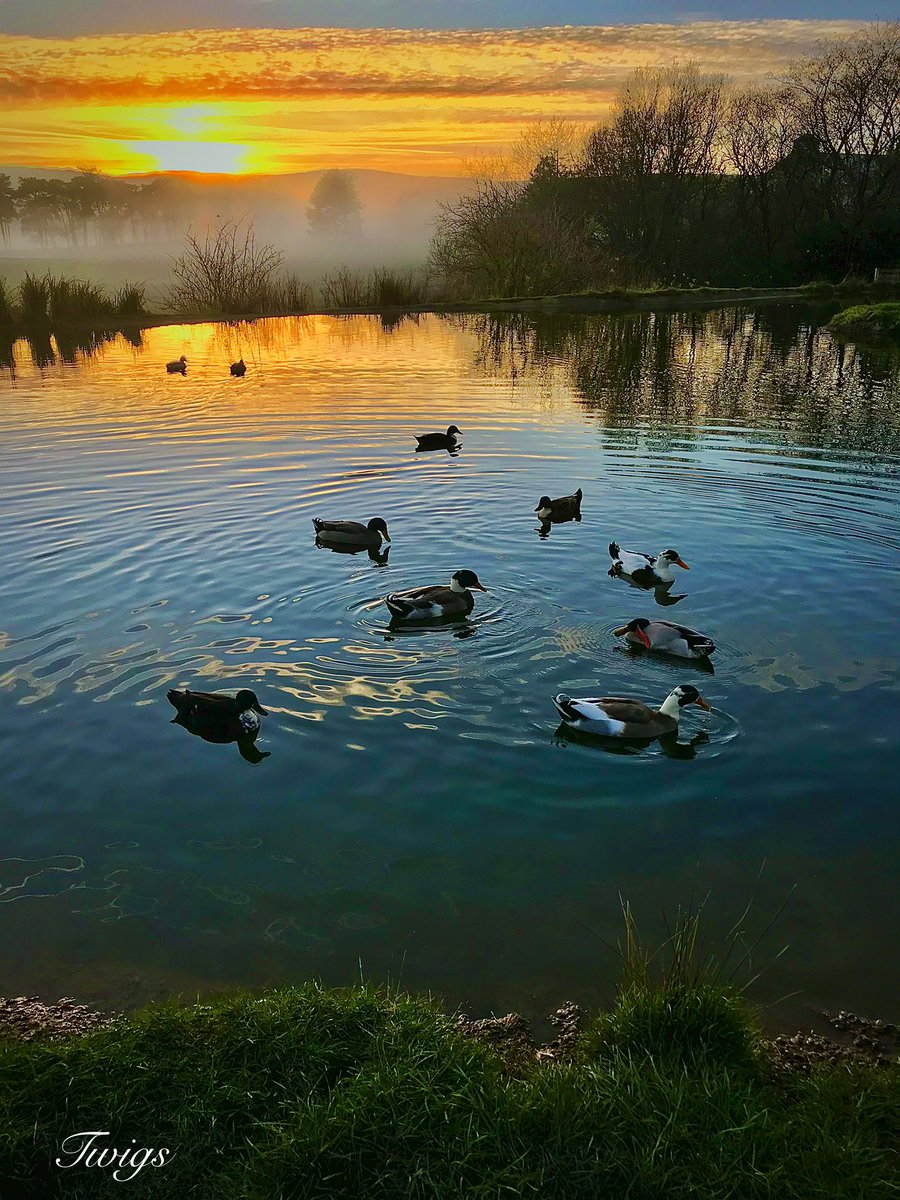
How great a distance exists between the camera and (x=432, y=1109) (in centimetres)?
387

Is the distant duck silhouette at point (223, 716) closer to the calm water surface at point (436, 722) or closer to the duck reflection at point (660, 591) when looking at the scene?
the calm water surface at point (436, 722)

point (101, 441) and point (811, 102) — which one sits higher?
point (811, 102)

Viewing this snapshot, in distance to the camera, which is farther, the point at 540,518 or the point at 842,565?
the point at 540,518

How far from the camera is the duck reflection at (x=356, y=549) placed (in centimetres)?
1170

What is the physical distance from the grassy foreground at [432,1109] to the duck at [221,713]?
318 cm

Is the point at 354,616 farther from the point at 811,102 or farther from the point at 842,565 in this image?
the point at 811,102

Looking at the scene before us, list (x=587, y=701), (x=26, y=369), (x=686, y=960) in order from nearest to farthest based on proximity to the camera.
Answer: (x=686, y=960)
(x=587, y=701)
(x=26, y=369)

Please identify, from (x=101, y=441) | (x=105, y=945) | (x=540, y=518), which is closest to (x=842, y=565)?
(x=540, y=518)

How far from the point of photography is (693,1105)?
12.7 ft

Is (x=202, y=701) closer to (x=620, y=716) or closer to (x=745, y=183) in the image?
(x=620, y=716)

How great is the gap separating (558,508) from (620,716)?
6.06 metres

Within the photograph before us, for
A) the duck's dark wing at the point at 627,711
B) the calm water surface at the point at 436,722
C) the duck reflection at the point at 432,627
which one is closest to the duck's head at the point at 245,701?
the calm water surface at the point at 436,722

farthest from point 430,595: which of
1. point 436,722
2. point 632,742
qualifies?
point 632,742

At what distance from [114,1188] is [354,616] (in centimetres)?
655
